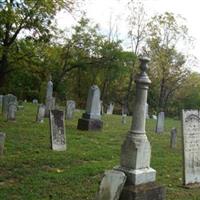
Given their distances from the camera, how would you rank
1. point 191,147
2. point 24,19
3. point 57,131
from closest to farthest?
point 191,147, point 57,131, point 24,19

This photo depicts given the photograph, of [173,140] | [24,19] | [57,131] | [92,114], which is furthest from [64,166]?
[24,19]

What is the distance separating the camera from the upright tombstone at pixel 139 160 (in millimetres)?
6242

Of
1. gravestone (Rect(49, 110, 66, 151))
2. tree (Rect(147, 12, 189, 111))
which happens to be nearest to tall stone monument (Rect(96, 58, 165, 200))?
gravestone (Rect(49, 110, 66, 151))

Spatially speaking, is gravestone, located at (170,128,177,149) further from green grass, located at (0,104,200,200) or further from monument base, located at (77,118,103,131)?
monument base, located at (77,118,103,131)

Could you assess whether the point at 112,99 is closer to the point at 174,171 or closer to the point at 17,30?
the point at 17,30

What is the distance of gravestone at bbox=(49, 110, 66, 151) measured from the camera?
434 inches

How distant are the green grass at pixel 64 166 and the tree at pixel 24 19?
5.27 meters

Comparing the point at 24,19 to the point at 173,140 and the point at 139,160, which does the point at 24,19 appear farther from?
the point at 139,160

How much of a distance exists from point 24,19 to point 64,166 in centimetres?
1376

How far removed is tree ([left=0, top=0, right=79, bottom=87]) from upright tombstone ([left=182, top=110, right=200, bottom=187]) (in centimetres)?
1011

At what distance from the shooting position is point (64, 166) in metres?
9.00

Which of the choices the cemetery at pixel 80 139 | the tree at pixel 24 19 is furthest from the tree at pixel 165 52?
the tree at pixel 24 19

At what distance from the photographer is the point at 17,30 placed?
23781 millimetres

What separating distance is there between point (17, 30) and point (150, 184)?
18842 millimetres
